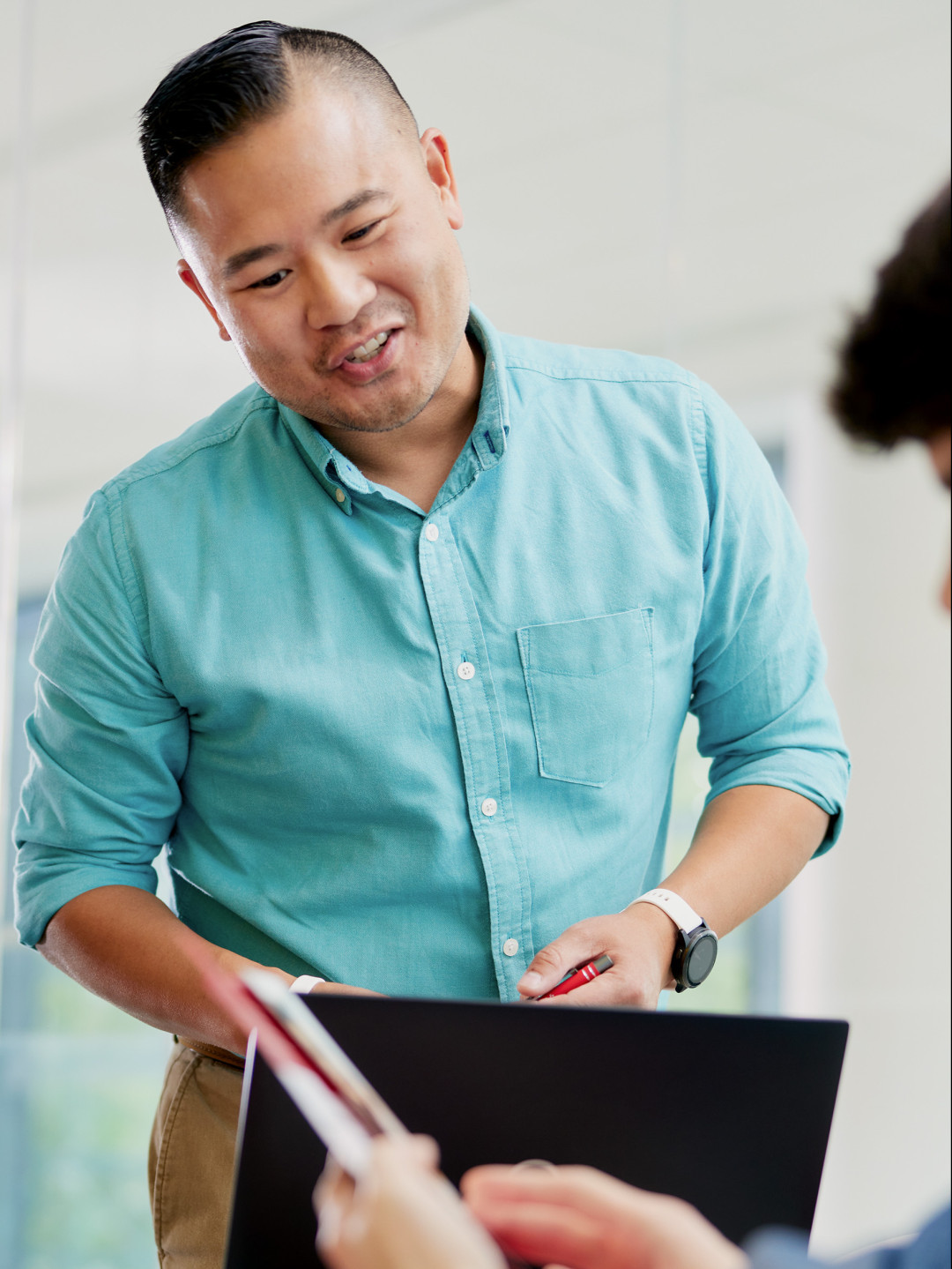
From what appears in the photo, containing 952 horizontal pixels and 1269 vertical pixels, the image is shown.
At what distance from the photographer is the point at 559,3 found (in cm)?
308

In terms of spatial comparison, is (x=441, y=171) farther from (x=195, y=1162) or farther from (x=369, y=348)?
(x=195, y=1162)

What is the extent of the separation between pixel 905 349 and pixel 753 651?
734mm

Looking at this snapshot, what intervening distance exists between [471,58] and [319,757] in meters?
2.14

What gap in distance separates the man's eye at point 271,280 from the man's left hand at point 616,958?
2.11ft

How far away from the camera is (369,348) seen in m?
1.33

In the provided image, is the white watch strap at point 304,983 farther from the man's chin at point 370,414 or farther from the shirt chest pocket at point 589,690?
the man's chin at point 370,414

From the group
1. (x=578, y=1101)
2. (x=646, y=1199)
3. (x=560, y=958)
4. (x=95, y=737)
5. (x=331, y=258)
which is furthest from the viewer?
(x=95, y=737)

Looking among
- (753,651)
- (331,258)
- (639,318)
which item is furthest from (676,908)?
(639,318)

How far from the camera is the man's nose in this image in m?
1.28

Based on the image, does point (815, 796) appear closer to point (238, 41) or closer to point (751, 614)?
point (751, 614)

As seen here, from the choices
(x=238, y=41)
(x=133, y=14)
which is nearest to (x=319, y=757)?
(x=238, y=41)

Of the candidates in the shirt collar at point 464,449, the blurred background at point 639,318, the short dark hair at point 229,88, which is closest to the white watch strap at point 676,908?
the shirt collar at point 464,449

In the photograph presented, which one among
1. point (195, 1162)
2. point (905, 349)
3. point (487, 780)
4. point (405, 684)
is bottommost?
point (195, 1162)

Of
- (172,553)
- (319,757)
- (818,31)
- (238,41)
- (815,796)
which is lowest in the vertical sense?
(815,796)
